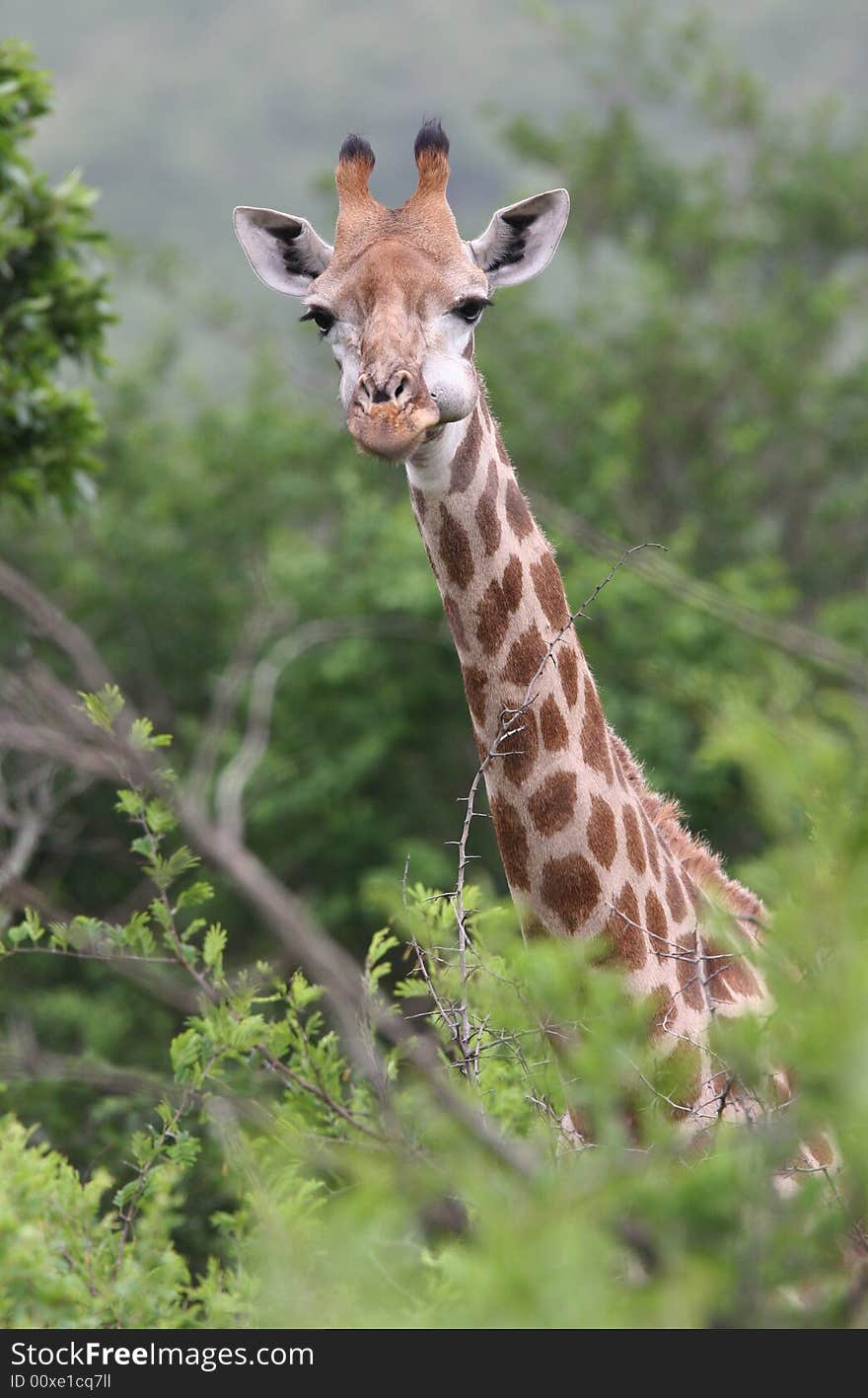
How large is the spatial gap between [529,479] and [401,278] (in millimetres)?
16185

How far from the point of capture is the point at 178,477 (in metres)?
23.5

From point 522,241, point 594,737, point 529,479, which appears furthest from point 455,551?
point 529,479

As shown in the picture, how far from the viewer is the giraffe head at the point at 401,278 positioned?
12.4ft

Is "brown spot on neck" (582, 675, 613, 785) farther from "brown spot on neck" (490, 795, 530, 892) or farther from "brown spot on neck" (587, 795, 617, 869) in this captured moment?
"brown spot on neck" (490, 795, 530, 892)

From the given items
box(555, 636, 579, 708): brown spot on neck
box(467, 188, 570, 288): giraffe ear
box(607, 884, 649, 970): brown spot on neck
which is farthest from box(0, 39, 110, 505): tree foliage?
box(607, 884, 649, 970): brown spot on neck

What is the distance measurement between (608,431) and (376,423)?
51.5 ft

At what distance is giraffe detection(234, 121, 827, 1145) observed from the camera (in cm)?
386

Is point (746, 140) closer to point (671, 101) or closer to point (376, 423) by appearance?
point (671, 101)

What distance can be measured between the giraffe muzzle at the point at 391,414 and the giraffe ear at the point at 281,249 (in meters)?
1.34

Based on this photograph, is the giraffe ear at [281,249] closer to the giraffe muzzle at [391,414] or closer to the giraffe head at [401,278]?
the giraffe head at [401,278]

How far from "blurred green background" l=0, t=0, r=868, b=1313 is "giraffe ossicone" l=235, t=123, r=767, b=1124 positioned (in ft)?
36.4

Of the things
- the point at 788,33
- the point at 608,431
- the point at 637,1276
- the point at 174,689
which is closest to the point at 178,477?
the point at 174,689

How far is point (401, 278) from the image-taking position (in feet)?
13.8

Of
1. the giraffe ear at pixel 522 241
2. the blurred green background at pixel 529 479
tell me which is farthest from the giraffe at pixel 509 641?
the blurred green background at pixel 529 479
